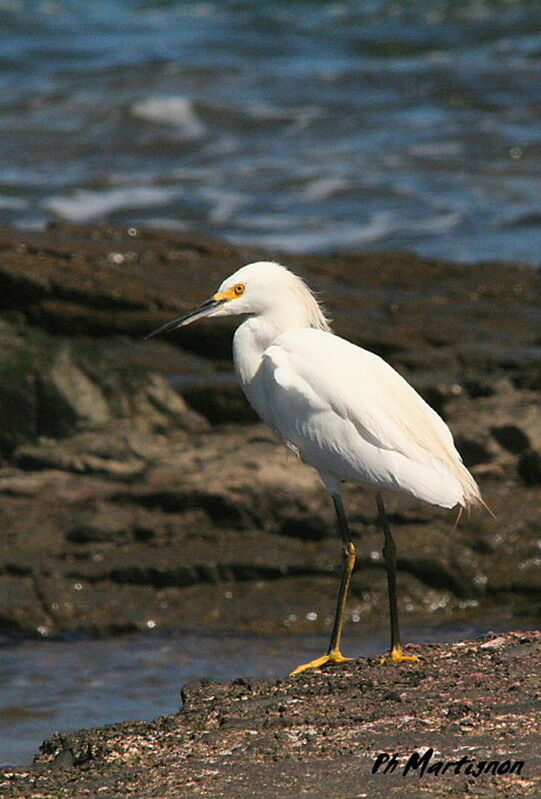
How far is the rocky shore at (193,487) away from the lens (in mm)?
6566

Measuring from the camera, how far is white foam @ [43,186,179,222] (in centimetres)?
1355

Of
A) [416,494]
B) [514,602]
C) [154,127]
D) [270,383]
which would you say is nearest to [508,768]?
[416,494]

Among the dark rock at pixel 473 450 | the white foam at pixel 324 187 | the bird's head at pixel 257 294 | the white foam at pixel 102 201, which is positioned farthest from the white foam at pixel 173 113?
the bird's head at pixel 257 294

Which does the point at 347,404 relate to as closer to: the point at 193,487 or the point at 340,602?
the point at 340,602

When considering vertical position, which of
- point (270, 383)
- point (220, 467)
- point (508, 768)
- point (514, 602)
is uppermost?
point (270, 383)

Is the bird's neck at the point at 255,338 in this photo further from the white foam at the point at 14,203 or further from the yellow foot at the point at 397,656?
the white foam at the point at 14,203

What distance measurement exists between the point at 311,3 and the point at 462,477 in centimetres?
1835

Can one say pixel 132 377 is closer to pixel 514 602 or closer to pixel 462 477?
pixel 514 602

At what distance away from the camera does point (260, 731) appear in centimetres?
374

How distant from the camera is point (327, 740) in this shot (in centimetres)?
364

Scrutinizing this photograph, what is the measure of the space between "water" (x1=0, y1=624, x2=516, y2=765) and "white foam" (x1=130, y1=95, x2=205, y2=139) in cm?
1073

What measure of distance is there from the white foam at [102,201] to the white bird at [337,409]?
28.5 ft

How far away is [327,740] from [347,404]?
130 centimetres

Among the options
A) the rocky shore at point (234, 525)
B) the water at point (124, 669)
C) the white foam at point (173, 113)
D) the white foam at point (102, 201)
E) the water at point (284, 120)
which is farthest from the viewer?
the white foam at point (173, 113)
